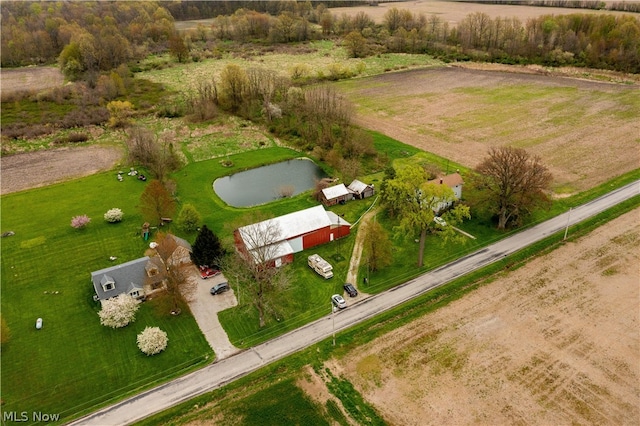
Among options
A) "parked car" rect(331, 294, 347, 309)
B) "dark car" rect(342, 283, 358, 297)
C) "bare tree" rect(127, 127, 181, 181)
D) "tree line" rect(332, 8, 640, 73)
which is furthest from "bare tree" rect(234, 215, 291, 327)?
"tree line" rect(332, 8, 640, 73)

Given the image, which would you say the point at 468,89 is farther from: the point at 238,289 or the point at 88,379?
the point at 88,379

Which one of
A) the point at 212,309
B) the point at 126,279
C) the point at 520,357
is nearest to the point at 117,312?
the point at 126,279

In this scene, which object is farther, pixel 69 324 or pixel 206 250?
pixel 206 250

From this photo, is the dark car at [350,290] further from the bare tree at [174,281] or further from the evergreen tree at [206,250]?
the bare tree at [174,281]

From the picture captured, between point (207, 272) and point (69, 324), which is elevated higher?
point (207, 272)

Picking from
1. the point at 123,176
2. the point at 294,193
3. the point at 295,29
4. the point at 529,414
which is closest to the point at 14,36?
the point at 295,29

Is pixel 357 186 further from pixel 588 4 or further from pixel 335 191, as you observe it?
pixel 588 4
